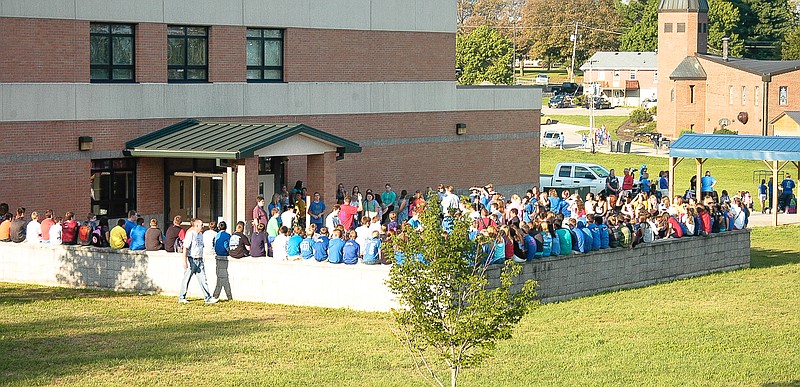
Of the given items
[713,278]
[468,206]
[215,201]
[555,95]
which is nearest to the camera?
[468,206]

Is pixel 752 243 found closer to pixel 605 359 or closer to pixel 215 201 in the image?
pixel 215 201

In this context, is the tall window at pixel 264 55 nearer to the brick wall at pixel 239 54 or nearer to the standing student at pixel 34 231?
the brick wall at pixel 239 54

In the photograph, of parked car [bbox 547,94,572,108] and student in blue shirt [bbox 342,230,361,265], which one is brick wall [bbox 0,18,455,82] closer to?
student in blue shirt [bbox 342,230,361,265]

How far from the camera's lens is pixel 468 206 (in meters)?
15.6

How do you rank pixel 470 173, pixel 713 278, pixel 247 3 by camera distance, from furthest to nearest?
pixel 470 173 → pixel 247 3 → pixel 713 278


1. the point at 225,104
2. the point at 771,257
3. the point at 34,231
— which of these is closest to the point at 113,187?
the point at 225,104

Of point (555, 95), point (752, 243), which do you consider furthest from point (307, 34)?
point (555, 95)

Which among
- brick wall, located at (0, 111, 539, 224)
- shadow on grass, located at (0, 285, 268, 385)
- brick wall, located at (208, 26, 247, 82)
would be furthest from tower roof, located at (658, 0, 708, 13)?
shadow on grass, located at (0, 285, 268, 385)

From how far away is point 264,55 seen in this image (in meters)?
36.8

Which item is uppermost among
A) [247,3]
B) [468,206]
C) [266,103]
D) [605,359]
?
[247,3]

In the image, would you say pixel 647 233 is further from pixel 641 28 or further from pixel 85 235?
pixel 641 28

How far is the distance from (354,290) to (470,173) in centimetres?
2018

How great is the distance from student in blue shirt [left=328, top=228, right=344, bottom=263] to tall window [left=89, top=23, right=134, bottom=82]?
11.4 metres

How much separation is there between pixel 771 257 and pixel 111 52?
58.0 feet
